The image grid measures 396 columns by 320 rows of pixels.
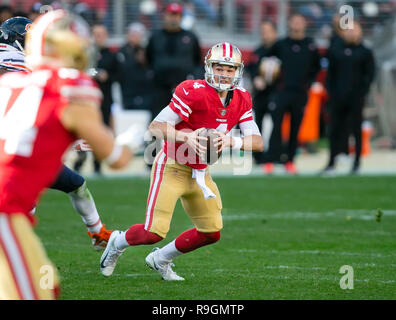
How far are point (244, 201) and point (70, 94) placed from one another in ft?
20.1

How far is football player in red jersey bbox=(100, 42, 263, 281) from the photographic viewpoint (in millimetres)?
5328

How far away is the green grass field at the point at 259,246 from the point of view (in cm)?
512

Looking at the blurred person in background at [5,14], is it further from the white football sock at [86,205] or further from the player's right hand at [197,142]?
the player's right hand at [197,142]

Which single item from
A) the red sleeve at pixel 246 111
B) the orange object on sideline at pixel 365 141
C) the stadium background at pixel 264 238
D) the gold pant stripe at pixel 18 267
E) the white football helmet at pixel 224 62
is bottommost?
the orange object on sideline at pixel 365 141

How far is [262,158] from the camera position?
42.9 feet

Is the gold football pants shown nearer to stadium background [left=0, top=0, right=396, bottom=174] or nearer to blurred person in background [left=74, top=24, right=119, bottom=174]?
blurred person in background [left=74, top=24, right=119, bottom=174]

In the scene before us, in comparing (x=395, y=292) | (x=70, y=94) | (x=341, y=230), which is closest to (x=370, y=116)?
(x=341, y=230)

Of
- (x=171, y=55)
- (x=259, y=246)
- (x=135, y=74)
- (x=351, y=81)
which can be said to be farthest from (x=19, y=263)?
(x=135, y=74)

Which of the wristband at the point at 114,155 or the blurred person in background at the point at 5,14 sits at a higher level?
the blurred person in background at the point at 5,14

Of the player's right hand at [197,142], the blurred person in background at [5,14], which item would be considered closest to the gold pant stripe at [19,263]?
the player's right hand at [197,142]

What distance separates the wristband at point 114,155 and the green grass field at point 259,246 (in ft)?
4.88

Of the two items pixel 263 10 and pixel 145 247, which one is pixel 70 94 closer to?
pixel 145 247

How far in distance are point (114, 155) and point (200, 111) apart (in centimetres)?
185

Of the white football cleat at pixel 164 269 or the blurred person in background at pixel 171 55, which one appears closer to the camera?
the white football cleat at pixel 164 269
